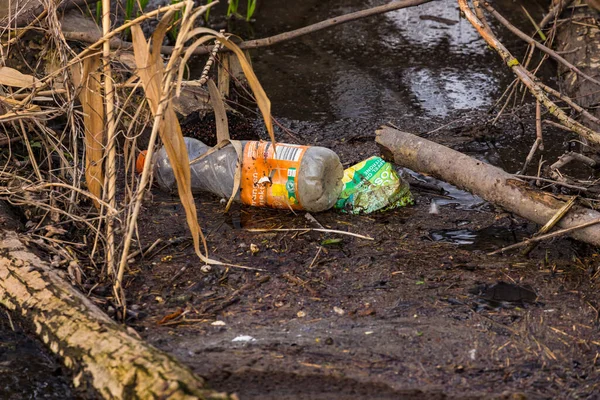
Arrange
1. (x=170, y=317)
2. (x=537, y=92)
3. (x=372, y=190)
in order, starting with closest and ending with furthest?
(x=170, y=317)
(x=537, y=92)
(x=372, y=190)

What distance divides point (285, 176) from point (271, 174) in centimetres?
9

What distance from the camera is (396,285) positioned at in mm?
3494

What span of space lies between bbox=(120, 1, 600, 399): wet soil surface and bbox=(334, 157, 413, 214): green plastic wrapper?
0.25ft

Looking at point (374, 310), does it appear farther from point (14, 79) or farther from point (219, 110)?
point (14, 79)

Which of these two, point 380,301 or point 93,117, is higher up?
point 93,117

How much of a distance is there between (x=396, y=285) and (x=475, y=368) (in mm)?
673

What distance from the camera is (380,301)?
11.1 ft

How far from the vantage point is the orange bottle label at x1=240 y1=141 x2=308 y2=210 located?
4.12 m

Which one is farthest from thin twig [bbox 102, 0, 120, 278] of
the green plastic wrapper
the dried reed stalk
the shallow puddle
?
the shallow puddle

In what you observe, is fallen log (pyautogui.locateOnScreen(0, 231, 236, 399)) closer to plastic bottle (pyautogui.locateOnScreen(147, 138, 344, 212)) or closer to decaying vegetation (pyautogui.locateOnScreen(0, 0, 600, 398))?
decaying vegetation (pyautogui.locateOnScreen(0, 0, 600, 398))

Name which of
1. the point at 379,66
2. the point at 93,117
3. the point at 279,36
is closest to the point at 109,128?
the point at 93,117

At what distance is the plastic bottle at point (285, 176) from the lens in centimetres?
413

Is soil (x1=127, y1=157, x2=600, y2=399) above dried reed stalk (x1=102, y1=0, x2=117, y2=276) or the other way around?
the other way around

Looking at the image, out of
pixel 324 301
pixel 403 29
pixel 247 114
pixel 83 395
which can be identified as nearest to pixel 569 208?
pixel 324 301
